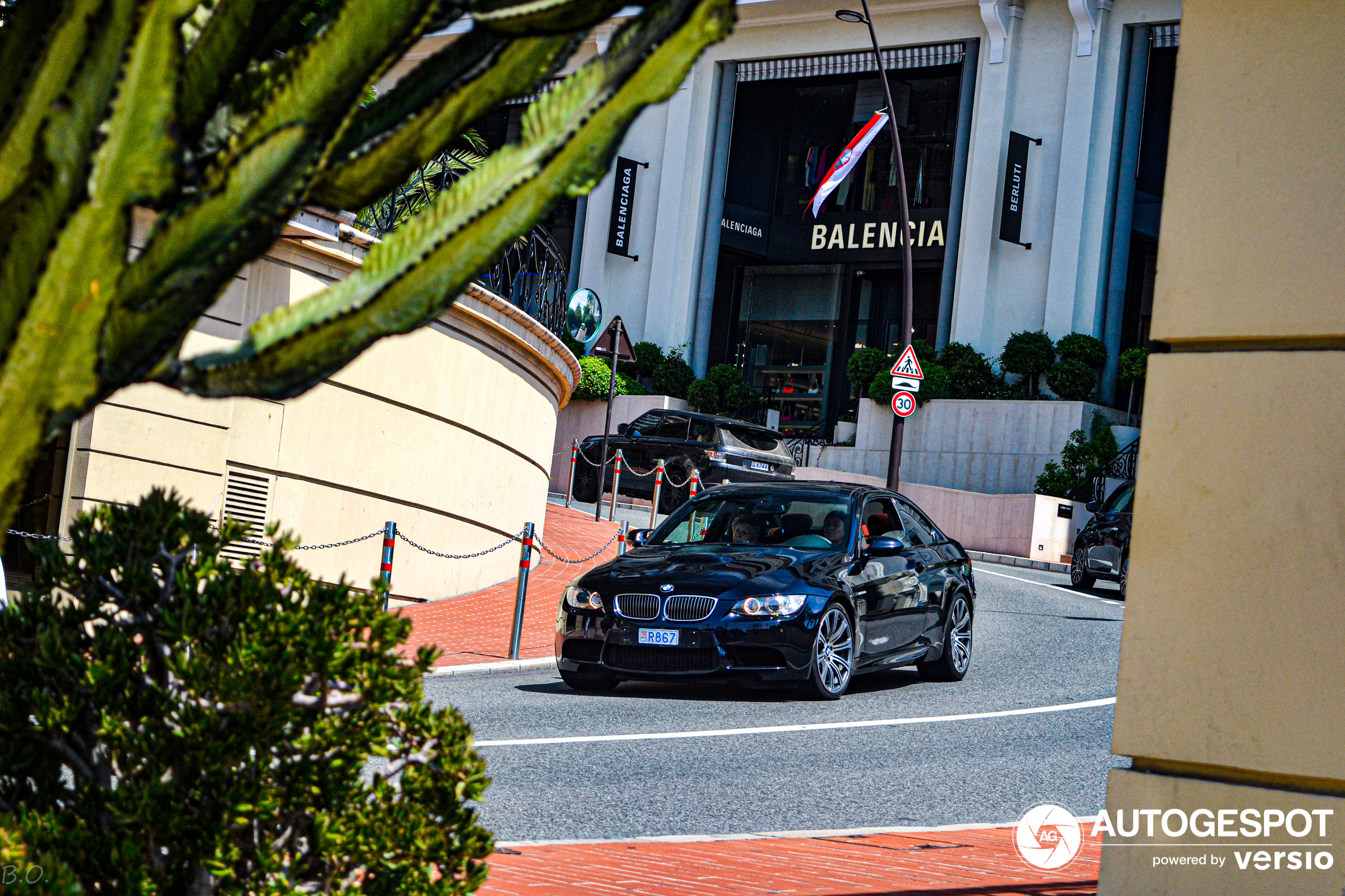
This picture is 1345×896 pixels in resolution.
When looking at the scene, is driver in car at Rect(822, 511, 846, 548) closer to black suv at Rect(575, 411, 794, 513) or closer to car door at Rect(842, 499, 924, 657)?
car door at Rect(842, 499, 924, 657)

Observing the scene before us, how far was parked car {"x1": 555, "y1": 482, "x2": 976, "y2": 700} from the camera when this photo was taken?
400 inches

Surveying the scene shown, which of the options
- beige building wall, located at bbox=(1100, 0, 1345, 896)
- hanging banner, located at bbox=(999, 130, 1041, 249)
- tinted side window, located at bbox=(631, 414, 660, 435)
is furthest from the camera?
hanging banner, located at bbox=(999, 130, 1041, 249)

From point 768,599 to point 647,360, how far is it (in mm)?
29615

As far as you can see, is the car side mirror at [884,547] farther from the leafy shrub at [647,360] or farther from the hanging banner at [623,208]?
the hanging banner at [623,208]

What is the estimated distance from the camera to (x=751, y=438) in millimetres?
25859

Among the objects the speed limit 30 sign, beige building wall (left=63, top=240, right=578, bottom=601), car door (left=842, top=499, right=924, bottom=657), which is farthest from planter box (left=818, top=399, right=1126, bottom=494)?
car door (left=842, top=499, right=924, bottom=657)

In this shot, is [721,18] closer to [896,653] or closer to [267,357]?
[267,357]

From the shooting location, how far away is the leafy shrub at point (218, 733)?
2.62m

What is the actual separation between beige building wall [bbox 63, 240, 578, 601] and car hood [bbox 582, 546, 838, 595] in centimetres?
363

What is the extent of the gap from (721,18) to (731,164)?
137 ft

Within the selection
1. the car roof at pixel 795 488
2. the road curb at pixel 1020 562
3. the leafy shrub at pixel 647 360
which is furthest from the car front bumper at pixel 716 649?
the leafy shrub at pixel 647 360

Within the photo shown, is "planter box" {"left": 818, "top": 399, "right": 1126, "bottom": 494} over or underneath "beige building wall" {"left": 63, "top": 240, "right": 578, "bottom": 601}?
over

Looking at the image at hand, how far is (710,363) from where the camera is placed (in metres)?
44.5

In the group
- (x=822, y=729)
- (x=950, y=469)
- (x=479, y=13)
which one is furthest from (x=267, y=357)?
(x=950, y=469)
